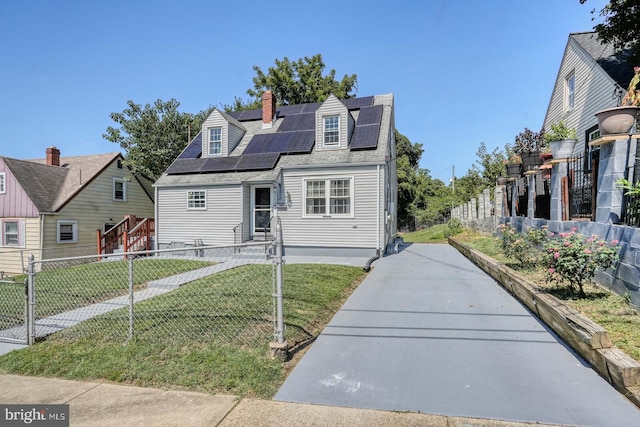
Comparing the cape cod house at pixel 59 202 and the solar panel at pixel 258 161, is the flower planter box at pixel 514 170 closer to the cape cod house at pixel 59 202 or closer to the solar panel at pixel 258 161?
the solar panel at pixel 258 161

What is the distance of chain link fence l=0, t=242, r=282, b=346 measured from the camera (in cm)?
470

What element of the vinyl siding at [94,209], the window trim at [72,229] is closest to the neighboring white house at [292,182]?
the vinyl siding at [94,209]

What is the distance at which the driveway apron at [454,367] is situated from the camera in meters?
2.95

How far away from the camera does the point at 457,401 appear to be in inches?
120

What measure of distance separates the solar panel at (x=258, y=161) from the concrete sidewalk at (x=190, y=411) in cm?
1077

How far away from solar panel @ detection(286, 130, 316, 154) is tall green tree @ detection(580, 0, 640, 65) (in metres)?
9.69

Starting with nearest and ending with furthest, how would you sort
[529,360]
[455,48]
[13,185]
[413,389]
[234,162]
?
[413,389] → [529,360] → [455,48] → [234,162] → [13,185]

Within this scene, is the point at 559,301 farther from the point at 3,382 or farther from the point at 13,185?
the point at 13,185

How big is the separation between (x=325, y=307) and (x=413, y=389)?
2.80m

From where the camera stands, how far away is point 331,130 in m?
13.6

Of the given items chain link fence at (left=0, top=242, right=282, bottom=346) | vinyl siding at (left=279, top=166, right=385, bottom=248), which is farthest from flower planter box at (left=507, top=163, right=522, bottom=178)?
chain link fence at (left=0, top=242, right=282, bottom=346)

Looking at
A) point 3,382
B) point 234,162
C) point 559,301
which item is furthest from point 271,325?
point 234,162

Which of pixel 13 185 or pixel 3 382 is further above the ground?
pixel 13 185

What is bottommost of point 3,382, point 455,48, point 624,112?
point 3,382
